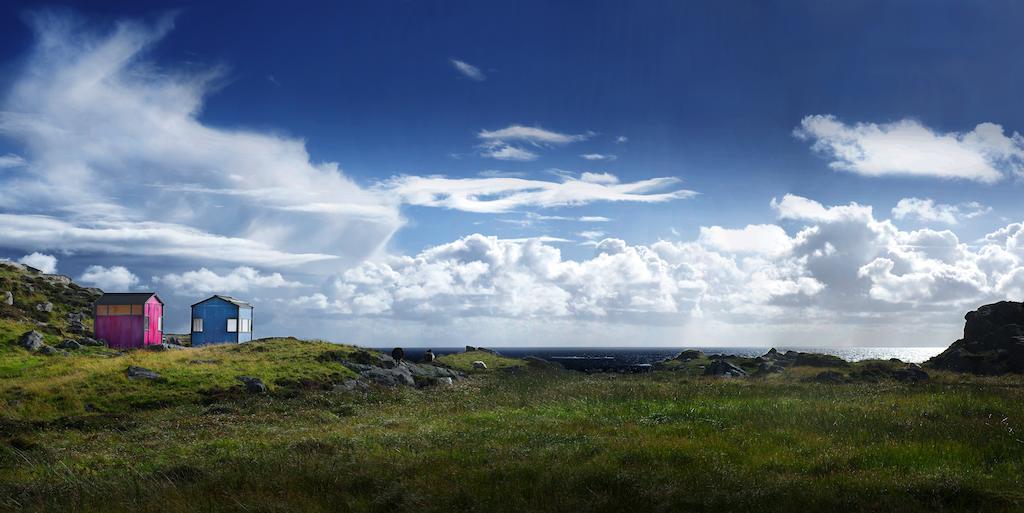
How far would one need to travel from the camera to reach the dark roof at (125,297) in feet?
238

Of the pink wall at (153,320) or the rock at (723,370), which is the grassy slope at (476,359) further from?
the pink wall at (153,320)

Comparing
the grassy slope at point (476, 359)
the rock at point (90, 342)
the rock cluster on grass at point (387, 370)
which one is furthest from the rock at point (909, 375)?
the rock at point (90, 342)

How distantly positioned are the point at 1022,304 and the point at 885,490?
73.3 metres

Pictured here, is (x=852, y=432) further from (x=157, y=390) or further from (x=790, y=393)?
(x=157, y=390)

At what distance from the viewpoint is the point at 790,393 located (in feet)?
108

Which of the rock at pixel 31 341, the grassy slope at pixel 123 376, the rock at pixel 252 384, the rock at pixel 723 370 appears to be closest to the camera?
the grassy slope at pixel 123 376

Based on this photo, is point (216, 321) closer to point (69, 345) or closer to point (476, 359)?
point (69, 345)

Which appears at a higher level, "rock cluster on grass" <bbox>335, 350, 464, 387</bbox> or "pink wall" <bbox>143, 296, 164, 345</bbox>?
"pink wall" <bbox>143, 296, 164, 345</bbox>

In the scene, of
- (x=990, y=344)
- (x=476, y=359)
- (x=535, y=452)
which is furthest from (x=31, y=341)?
(x=990, y=344)

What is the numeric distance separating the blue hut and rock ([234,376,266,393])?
112 feet

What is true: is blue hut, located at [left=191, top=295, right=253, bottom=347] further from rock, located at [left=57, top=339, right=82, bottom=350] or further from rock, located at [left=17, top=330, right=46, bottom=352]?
rock, located at [left=17, top=330, right=46, bottom=352]

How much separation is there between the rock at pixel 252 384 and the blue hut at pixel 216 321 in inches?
1340

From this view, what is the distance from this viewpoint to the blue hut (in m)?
76.7

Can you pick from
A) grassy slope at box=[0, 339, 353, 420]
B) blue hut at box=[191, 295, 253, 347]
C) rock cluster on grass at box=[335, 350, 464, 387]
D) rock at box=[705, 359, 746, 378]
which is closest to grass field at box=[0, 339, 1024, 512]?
grassy slope at box=[0, 339, 353, 420]
